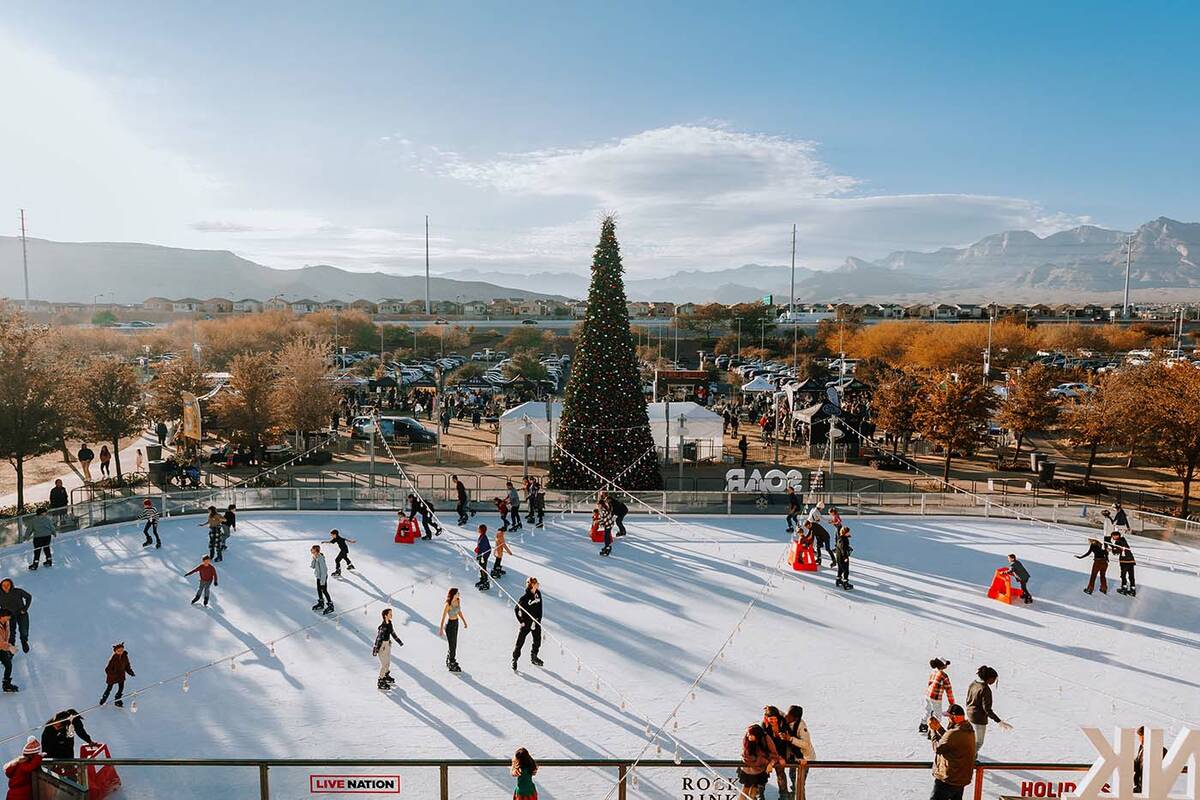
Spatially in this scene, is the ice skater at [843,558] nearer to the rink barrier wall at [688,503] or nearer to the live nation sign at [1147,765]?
the rink barrier wall at [688,503]

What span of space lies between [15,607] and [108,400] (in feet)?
56.1

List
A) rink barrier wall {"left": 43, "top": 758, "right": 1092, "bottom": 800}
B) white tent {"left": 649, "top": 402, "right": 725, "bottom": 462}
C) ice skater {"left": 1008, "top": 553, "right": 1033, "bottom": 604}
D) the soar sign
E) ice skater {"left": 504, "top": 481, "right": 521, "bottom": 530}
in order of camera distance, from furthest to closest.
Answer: white tent {"left": 649, "top": 402, "right": 725, "bottom": 462} → the soar sign → ice skater {"left": 504, "top": 481, "right": 521, "bottom": 530} → ice skater {"left": 1008, "top": 553, "right": 1033, "bottom": 604} → rink barrier wall {"left": 43, "top": 758, "right": 1092, "bottom": 800}

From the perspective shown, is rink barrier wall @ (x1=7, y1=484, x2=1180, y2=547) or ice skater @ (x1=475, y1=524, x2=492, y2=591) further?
rink barrier wall @ (x1=7, y1=484, x2=1180, y2=547)

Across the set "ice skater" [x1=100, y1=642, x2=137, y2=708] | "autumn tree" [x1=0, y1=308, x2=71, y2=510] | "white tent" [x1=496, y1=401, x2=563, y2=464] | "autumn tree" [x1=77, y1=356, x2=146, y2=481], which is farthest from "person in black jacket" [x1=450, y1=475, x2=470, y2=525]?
"autumn tree" [x1=77, y1=356, x2=146, y2=481]

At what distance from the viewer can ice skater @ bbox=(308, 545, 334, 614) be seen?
1187 centimetres

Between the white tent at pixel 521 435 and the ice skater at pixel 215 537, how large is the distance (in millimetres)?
13784

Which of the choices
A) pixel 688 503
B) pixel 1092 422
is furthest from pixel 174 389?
pixel 1092 422

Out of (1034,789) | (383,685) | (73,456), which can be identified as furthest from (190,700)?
(73,456)

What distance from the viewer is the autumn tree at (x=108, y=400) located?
24.3 meters

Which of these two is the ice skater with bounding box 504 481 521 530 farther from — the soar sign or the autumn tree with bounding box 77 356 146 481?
the autumn tree with bounding box 77 356 146 481

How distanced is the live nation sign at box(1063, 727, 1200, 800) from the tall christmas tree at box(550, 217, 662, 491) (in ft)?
52.7

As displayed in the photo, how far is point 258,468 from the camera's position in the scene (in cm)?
2680

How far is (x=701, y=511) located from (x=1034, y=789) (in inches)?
494

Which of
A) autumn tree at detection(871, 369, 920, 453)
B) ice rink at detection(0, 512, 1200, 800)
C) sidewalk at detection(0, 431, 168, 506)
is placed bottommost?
sidewalk at detection(0, 431, 168, 506)
